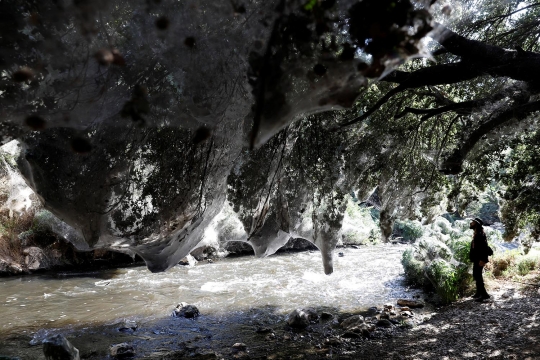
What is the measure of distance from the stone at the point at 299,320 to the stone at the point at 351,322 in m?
0.69

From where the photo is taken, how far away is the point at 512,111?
15.1 ft

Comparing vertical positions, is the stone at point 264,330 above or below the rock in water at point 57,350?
below

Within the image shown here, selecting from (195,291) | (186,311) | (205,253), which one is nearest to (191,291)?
(195,291)

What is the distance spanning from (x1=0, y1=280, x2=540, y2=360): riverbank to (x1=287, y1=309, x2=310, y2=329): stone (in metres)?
0.11

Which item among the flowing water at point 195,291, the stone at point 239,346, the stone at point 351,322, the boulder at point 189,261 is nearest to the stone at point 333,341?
the stone at point 351,322

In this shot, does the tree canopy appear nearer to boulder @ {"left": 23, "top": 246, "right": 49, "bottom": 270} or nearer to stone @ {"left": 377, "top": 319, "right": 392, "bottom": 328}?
stone @ {"left": 377, "top": 319, "right": 392, "bottom": 328}

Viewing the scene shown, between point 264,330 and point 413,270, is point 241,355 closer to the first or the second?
point 264,330

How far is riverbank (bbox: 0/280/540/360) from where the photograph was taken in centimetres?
542

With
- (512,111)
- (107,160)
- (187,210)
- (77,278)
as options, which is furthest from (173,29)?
(77,278)

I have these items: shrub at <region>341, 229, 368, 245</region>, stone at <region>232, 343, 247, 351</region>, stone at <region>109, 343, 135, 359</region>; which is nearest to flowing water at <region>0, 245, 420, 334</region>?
stone at <region>109, 343, 135, 359</region>

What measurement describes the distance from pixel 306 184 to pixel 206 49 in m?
3.01

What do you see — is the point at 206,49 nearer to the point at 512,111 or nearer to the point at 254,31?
the point at 254,31

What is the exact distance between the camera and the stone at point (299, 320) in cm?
742

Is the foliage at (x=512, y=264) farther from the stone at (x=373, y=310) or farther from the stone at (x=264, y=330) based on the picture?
the stone at (x=264, y=330)
